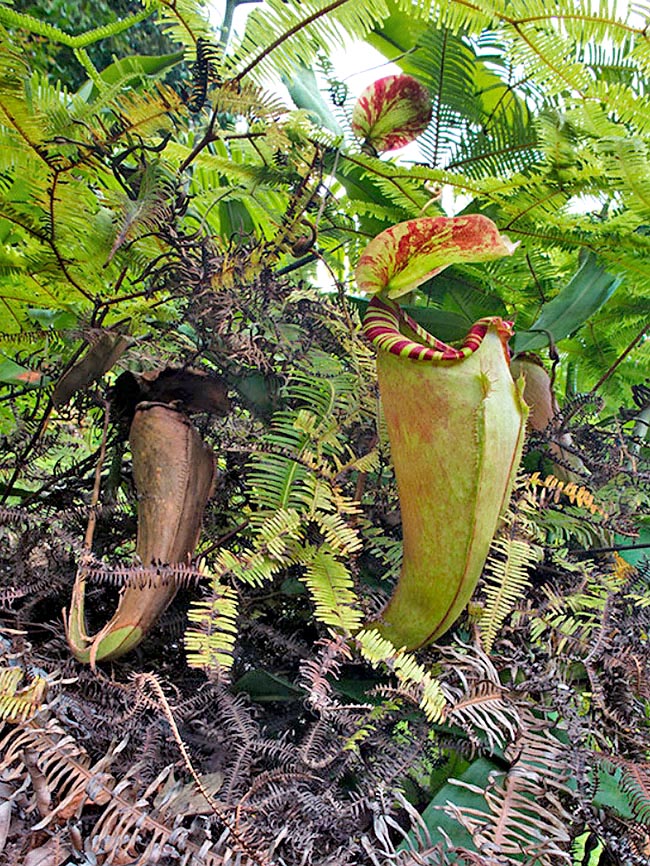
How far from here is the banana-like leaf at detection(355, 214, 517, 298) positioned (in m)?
0.48

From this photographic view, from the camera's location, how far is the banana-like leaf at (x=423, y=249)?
48 centimetres

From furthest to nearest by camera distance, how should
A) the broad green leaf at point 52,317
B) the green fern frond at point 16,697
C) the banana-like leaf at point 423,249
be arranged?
the broad green leaf at point 52,317, the banana-like leaf at point 423,249, the green fern frond at point 16,697

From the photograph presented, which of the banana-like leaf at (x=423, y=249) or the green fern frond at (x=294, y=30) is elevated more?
the green fern frond at (x=294, y=30)

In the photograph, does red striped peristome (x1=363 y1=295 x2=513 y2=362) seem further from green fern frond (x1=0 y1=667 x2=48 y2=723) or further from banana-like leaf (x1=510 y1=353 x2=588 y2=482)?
green fern frond (x1=0 y1=667 x2=48 y2=723)

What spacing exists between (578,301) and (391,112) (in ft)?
0.92

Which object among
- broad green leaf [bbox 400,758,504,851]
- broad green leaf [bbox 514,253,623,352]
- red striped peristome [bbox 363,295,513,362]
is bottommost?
broad green leaf [bbox 400,758,504,851]

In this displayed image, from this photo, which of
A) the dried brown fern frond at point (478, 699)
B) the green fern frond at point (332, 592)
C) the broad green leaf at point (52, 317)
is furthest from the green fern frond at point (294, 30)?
the dried brown fern frond at point (478, 699)

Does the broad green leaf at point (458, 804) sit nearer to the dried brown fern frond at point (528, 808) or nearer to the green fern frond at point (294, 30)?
the dried brown fern frond at point (528, 808)

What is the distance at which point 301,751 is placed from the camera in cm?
43

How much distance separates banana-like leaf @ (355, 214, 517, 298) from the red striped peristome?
→ 17mm

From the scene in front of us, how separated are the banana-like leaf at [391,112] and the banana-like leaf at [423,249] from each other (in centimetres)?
20

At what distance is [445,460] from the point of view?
0.46 meters

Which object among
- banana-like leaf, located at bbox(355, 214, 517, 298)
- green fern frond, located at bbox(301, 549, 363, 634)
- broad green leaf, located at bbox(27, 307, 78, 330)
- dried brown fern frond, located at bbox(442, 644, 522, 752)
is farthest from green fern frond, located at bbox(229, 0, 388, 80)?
dried brown fern frond, located at bbox(442, 644, 522, 752)

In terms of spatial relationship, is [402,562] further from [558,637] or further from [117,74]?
[117,74]
